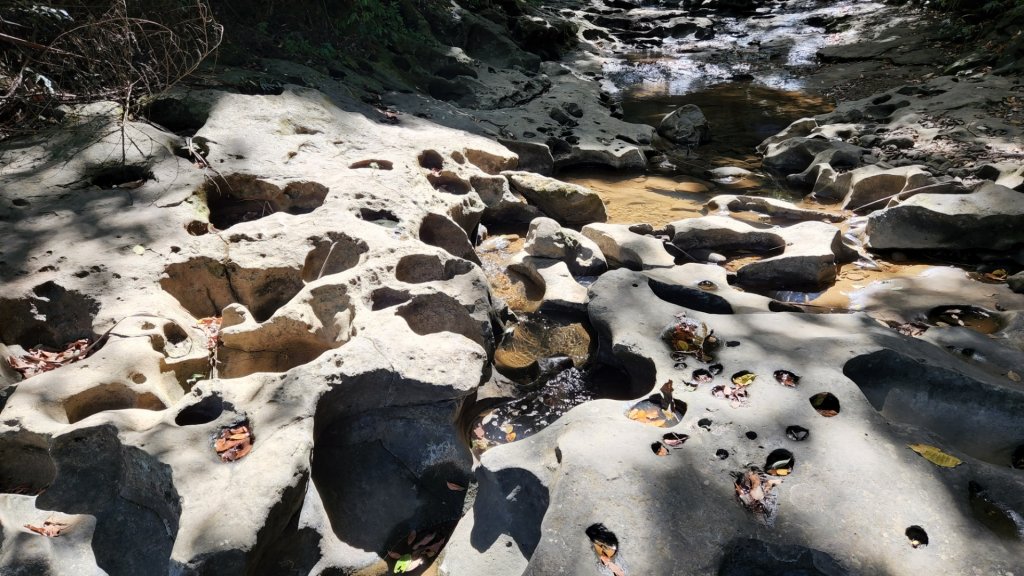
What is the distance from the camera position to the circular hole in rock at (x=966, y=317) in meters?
4.12

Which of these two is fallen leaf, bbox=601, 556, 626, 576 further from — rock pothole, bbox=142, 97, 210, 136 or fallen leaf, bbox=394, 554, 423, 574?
rock pothole, bbox=142, 97, 210, 136

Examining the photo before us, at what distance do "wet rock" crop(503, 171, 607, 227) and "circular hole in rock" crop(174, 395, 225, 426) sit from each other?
13.3 ft

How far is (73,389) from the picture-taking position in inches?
111

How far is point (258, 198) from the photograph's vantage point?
4867 mm

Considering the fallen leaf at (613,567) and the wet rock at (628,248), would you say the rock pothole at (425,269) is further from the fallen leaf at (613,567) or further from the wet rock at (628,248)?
the fallen leaf at (613,567)

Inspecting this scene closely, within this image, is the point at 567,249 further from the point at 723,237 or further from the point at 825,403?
the point at 825,403

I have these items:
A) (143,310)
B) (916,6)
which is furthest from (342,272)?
(916,6)

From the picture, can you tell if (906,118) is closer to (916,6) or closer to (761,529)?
(761,529)

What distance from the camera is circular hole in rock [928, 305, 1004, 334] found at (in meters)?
4.12

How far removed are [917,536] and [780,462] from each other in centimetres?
53

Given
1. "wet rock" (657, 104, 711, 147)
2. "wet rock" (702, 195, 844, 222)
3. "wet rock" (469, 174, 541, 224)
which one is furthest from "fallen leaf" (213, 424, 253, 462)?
"wet rock" (657, 104, 711, 147)

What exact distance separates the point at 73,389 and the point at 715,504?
2996 mm

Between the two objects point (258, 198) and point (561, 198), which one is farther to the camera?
point (561, 198)

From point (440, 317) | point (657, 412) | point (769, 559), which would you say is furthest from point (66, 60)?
point (769, 559)
